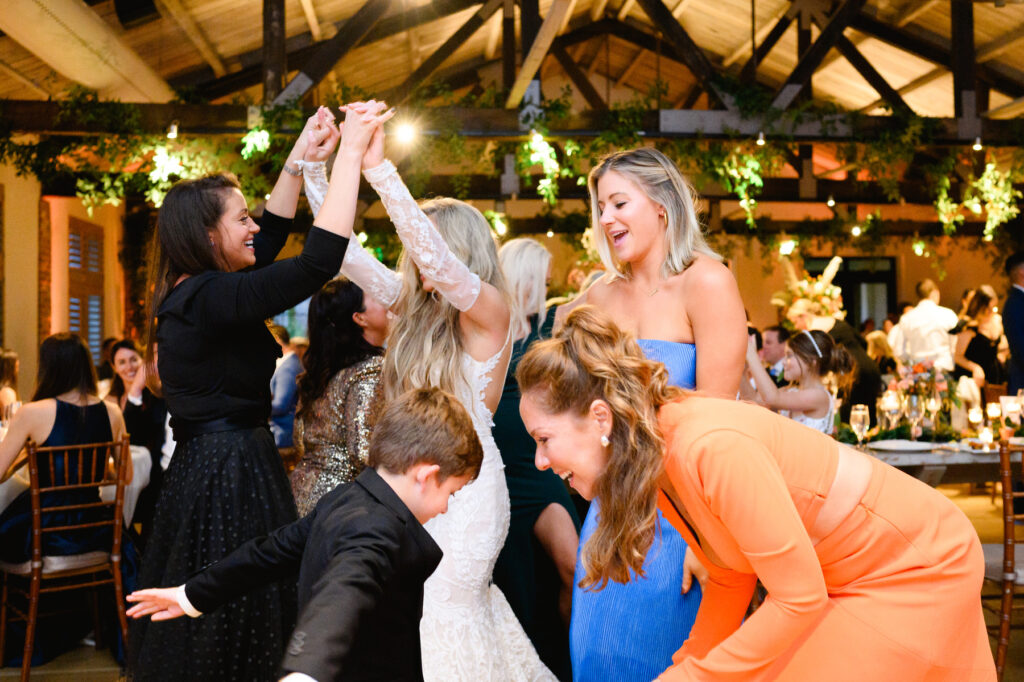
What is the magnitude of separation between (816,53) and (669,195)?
5.50 metres

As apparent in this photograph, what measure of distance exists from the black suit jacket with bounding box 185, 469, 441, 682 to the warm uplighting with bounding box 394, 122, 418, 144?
4870 millimetres

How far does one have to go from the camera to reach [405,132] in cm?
634

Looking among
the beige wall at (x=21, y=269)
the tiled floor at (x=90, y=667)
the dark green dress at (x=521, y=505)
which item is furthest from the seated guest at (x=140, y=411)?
the beige wall at (x=21, y=269)

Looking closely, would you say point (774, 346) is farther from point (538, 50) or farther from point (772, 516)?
point (772, 516)

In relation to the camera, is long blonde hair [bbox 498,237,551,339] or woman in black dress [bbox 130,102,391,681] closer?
woman in black dress [bbox 130,102,391,681]

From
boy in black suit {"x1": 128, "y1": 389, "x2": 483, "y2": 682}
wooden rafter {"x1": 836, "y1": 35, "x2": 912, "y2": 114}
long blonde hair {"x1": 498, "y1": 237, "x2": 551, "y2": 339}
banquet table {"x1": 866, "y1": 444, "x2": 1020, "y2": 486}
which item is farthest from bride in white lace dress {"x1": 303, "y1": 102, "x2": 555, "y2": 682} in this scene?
wooden rafter {"x1": 836, "y1": 35, "x2": 912, "y2": 114}

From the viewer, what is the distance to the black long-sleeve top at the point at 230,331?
1900 mm

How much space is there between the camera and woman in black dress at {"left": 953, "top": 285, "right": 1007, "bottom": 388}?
25.9 feet

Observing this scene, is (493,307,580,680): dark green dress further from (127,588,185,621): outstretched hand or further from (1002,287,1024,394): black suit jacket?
(1002,287,1024,394): black suit jacket

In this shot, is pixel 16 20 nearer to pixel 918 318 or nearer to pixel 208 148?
pixel 208 148

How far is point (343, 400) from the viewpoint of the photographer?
2.82 m

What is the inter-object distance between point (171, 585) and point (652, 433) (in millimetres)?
1174

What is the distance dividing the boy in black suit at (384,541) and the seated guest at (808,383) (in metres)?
3.04

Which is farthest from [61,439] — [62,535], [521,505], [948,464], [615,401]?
[948,464]
